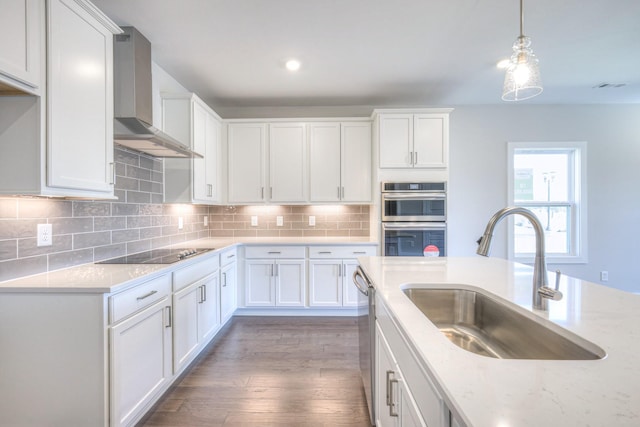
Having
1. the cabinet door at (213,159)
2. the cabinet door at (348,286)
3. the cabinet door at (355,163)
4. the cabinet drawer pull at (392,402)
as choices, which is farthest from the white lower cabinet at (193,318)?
the cabinet door at (355,163)

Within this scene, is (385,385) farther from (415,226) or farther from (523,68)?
(415,226)

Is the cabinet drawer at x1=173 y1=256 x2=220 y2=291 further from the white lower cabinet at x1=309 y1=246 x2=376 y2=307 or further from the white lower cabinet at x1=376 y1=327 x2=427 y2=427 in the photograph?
the white lower cabinet at x1=376 y1=327 x2=427 y2=427

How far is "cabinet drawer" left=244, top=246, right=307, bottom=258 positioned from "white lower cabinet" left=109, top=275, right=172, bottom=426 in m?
1.45

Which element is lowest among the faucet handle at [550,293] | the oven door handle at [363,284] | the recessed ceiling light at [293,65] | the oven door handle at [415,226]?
the oven door handle at [363,284]

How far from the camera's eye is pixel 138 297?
5.31 feet

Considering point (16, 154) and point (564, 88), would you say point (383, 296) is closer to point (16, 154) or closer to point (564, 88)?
point (16, 154)

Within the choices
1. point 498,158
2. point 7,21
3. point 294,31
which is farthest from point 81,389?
point 498,158

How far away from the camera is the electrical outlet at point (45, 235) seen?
1.66m

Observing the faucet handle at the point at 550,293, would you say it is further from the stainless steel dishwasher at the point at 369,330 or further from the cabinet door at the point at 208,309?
the cabinet door at the point at 208,309

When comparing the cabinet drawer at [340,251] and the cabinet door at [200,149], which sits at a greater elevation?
the cabinet door at [200,149]

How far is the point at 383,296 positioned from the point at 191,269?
5.44 ft

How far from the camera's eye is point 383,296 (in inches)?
48.1

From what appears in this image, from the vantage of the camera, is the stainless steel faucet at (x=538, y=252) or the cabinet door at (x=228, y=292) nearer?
the stainless steel faucet at (x=538, y=252)

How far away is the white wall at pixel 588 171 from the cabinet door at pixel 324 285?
5.45 ft
